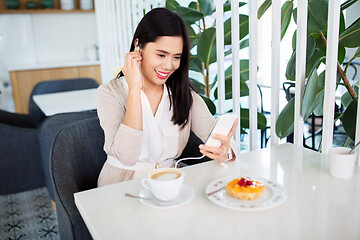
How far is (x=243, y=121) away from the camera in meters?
1.86

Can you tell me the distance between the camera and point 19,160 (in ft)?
8.45

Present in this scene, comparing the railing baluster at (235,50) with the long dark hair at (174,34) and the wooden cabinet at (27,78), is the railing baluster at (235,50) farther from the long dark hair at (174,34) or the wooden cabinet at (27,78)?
the wooden cabinet at (27,78)

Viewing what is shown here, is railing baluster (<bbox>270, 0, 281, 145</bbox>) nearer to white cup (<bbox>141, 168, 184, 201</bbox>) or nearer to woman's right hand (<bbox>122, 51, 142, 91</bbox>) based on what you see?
woman's right hand (<bbox>122, 51, 142, 91</bbox>)

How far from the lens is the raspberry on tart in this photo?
89cm

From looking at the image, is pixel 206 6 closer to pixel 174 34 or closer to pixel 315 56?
pixel 174 34

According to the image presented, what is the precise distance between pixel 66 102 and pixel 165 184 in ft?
7.03

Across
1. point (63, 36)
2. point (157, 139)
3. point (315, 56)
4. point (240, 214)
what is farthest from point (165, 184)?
point (63, 36)

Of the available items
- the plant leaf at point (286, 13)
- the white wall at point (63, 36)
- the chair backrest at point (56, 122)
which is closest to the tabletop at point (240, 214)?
the plant leaf at point (286, 13)

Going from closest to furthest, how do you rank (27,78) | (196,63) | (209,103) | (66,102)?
(209,103) → (196,63) → (66,102) → (27,78)

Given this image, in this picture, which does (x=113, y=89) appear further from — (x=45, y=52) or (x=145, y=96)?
(x=45, y=52)

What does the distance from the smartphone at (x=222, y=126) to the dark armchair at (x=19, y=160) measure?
6.10 feet

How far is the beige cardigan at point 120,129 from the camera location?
1282mm

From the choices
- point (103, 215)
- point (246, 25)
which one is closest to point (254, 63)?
point (246, 25)

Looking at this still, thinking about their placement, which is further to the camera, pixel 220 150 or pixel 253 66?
pixel 253 66
